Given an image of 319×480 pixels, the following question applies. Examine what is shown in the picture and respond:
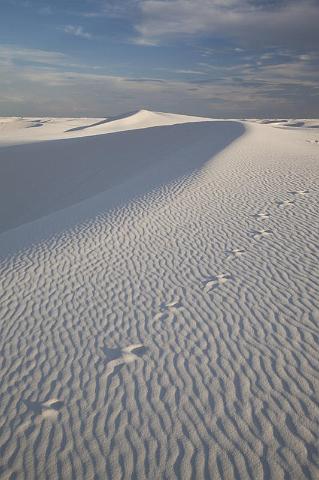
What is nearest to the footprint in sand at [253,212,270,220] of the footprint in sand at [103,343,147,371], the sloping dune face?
the sloping dune face

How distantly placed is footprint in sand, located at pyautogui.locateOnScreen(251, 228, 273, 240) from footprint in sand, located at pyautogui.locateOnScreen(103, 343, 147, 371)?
395 cm

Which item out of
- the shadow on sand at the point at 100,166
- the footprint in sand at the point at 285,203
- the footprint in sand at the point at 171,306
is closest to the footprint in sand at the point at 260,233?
the footprint in sand at the point at 285,203

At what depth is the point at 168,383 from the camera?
13.9 feet

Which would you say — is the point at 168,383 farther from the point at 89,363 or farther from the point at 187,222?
the point at 187,222

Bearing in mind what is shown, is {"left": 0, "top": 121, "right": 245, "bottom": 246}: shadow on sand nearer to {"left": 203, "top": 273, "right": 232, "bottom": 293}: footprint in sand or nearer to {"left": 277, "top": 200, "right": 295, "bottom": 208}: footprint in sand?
{"left": 277, "top": 200, "right": 295, "bottom": 208}: footprint in sand

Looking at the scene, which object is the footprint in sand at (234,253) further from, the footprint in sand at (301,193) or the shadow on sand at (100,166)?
the shadow on sand at (100,166)

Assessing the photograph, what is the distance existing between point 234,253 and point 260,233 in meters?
1.12

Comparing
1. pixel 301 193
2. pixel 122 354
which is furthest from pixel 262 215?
pixel 122 354

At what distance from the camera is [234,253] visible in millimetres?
7121

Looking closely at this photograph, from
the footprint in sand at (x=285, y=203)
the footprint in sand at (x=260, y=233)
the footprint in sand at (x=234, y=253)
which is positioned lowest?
the footprint in sand at (x=234, y=253)

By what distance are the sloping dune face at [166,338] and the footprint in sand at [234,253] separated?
2 cm

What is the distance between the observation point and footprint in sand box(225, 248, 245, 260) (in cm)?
700

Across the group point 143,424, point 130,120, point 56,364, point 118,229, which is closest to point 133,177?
point 118,229

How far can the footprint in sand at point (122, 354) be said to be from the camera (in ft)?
15.2
